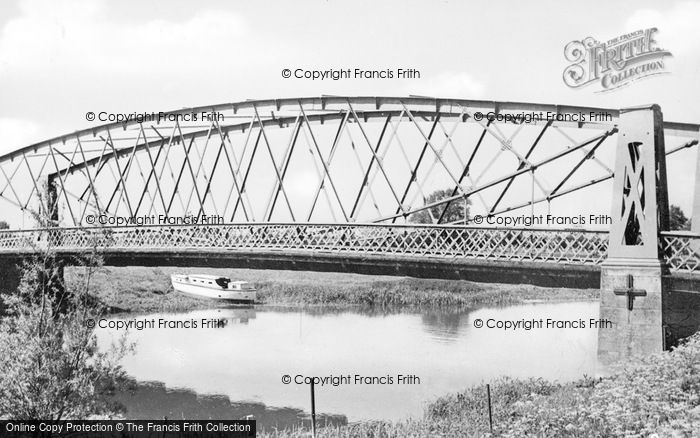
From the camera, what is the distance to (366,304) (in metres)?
45.5

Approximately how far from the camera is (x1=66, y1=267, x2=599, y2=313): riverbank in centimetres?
4534

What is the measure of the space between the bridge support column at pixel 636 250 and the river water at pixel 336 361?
245 cm

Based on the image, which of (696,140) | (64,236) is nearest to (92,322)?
(696,140)

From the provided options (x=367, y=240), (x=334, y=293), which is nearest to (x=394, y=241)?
(x=367, y=240)

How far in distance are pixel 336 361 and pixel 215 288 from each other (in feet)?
75.9

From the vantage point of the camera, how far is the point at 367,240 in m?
23.9

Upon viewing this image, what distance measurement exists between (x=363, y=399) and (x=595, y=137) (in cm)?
960

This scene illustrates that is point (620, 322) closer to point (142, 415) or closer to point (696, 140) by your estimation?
point (696, 140)

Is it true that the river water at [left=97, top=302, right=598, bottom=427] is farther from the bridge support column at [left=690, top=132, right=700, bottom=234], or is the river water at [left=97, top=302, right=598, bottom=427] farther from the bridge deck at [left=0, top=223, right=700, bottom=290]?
the bridge support column at [left=690, top=132, right=700, bottom=234]

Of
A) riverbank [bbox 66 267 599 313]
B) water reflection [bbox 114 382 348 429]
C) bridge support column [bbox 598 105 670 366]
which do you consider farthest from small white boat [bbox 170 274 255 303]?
bridge support column [bbox 598 105 670 366]

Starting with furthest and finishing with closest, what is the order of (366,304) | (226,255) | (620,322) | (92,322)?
(366,304) → (226,255) → (620,322) → (92,322)

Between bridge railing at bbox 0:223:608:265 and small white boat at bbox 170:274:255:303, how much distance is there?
12050mm

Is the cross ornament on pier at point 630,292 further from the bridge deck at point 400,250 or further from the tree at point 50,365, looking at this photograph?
the tree at point 50,365

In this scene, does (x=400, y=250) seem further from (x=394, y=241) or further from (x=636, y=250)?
(x=636, y=250)
